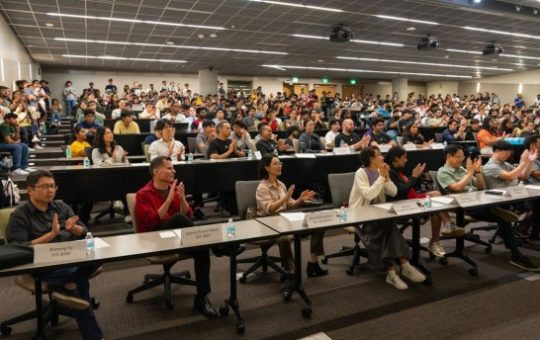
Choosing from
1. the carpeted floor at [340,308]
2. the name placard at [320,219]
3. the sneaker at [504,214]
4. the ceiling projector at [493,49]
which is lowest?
the carpeted floor at [340,308]

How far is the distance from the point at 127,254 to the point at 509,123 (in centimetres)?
828

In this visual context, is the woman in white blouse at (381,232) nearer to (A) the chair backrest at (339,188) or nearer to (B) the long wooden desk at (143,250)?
(A) the chair backrest at (339,188)

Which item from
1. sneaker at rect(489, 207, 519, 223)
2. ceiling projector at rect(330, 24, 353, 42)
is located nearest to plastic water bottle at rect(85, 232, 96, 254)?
sneaker at rect(489, 207, 519, 223)

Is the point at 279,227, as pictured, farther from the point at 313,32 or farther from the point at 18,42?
the point at 18,42

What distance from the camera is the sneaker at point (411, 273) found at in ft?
10.2

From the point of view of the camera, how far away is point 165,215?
2809mm

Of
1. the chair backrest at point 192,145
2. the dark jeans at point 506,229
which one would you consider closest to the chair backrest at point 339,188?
the dark jeans at point 506,229

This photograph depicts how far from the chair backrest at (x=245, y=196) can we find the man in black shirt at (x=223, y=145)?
182 cm

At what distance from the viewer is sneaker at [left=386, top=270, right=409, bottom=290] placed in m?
3.06

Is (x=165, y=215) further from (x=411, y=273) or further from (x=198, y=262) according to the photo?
(x=411, y=273)

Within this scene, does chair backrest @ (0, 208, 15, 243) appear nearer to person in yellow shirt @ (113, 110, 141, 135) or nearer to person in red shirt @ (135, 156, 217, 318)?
person in red shirt @ (135, 156, 217, 318)

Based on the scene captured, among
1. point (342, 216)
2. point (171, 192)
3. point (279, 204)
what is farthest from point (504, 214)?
point (171, 192)

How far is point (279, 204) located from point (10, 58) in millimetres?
9641

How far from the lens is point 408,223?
11.9 ft
